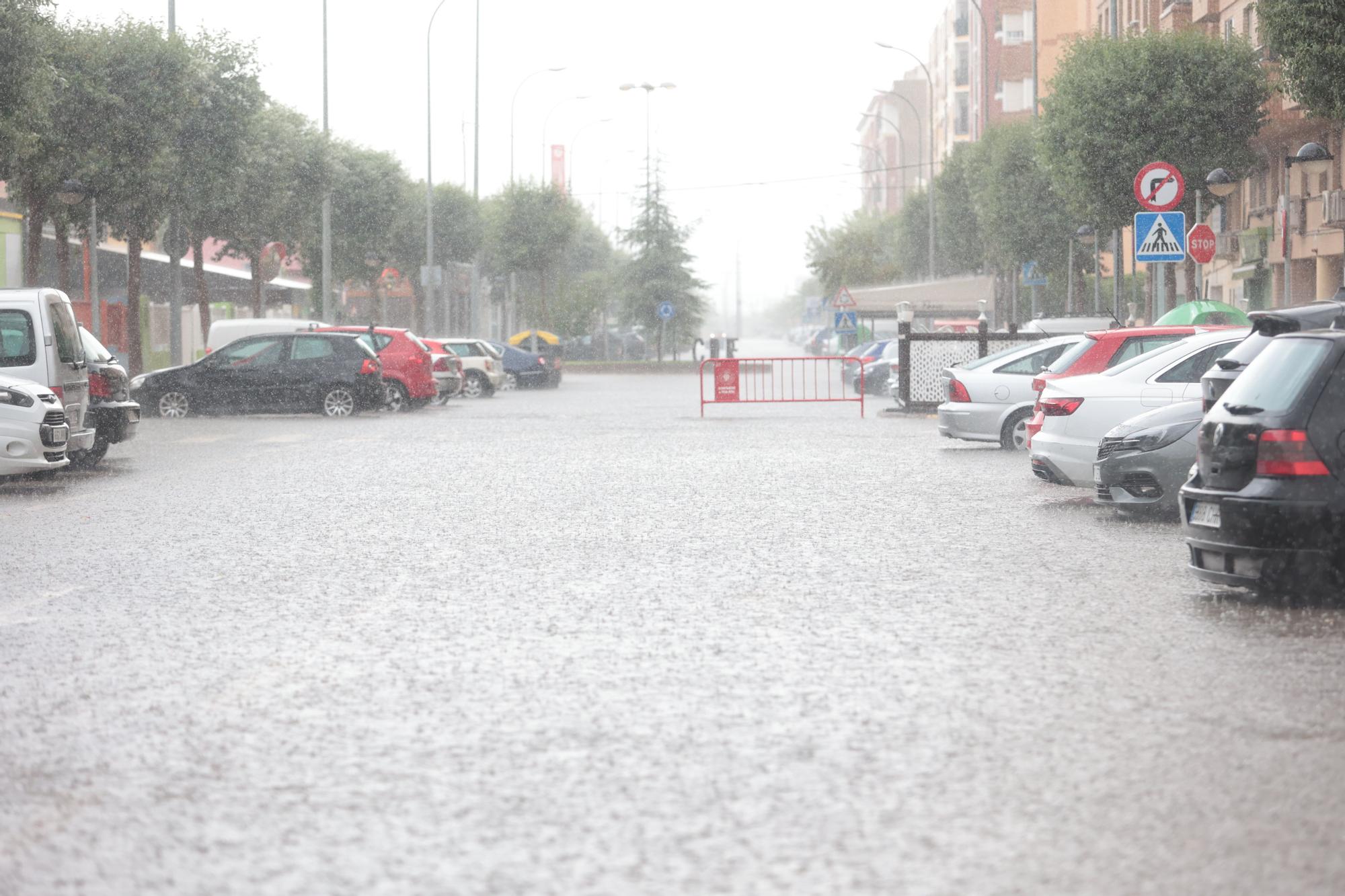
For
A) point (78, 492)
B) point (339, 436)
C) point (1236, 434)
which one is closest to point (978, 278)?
point (339, 436)

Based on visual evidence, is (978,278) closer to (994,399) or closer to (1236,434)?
(994,399)

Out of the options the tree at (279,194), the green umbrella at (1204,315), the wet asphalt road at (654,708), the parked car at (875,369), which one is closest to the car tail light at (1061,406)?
the wet asphalt road at (654,708)

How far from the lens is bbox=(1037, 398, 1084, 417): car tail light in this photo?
16.0m

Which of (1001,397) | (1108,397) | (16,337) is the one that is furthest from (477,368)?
(1108,397)

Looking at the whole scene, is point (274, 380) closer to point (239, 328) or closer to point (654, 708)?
point (239, 328)

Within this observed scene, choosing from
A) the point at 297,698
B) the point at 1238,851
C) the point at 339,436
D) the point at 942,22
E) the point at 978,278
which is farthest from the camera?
the point at 942,22

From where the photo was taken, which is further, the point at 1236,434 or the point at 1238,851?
the point at 1236,434

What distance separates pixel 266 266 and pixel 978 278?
89.1ft

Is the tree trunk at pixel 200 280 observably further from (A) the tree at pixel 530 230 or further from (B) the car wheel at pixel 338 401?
(A) the tree at pixel 530 230

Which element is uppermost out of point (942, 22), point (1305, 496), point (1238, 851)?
point (942, 22)

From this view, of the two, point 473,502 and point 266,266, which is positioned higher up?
point 266,266

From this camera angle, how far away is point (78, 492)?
17844 mm

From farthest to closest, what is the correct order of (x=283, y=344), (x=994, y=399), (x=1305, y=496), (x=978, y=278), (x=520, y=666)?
1. (x=978, y=278)
2. (x=283, y=344)
3. (x=994, y=399)
4. (x=1305, y=496)
5. (x=520, y=666)

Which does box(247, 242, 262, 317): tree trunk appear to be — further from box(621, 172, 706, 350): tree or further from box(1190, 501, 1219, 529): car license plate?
box(1190, 501, 1219, 529): car license plate
